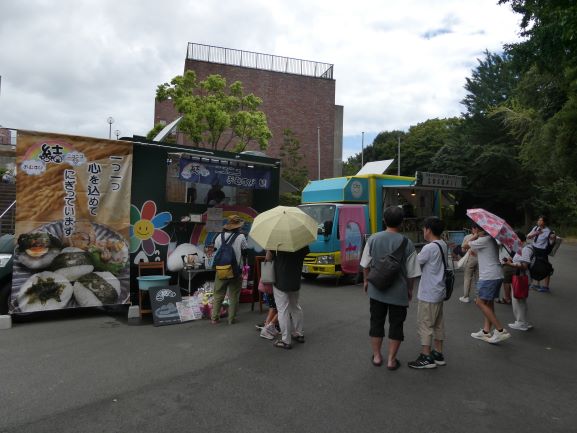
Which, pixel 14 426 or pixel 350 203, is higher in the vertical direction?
pixel 350 203

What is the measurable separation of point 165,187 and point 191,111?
1385cm

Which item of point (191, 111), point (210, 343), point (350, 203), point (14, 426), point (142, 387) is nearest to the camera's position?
point (14, 426)

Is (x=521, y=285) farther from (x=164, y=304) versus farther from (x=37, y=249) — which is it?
(x=37, y=249)

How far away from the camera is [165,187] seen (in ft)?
26.4

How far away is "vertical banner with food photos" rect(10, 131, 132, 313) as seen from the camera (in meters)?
6.90

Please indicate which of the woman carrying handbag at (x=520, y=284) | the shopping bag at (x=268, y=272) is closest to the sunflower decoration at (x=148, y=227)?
the shopping bag at (x=268, y=272)

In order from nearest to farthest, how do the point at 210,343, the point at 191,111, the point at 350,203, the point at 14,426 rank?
the point at 14,426 → the point at 210,343 → the point at 350,203 → the point at 191,111

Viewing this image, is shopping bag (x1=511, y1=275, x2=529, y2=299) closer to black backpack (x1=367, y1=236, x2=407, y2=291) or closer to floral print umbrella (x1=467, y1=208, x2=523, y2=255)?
floral print umbrella (x1=467, y1=208, x2=523, y2=255)

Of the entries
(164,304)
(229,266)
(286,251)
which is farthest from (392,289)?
(164,304)

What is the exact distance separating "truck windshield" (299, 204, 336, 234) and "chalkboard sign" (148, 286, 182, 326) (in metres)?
4.66

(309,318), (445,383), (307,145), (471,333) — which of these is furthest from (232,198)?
(307,145)

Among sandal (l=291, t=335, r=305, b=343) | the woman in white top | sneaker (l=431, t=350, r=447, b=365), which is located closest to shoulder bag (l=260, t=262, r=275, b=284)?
sandal (l=291, t=335, r=305, b=343)

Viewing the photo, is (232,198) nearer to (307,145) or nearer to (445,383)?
(445,383)

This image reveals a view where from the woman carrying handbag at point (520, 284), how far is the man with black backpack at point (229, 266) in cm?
385
